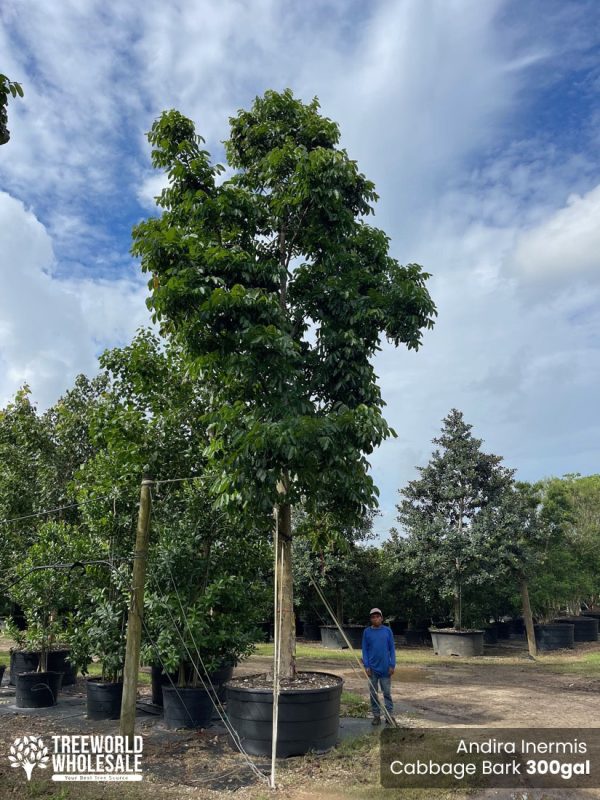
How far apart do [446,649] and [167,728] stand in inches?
488

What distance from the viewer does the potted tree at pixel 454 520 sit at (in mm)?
17875

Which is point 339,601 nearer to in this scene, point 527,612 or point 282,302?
point 527,612

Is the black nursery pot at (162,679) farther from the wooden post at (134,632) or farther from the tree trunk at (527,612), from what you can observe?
the tree trunk at (527,612)

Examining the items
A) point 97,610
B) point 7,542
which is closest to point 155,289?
point 97,610

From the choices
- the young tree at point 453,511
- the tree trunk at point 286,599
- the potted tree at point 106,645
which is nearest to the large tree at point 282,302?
the tree trunk at point 286,599

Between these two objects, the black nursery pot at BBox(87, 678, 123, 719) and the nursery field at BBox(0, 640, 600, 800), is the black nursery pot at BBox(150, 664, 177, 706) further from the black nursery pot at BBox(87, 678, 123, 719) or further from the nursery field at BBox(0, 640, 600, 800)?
the black nursery pot at BBox(87, 678, 123, 719)

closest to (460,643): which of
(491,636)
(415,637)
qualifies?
(415,637)

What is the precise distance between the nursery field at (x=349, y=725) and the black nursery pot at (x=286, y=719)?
164 mm

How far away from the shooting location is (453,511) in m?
19.1

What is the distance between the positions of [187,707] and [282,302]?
5.78 meters

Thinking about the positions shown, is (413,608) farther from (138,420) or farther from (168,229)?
(168,229)

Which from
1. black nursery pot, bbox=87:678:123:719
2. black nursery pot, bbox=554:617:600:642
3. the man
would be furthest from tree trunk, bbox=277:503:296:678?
black nursery pot, bbox=554:617:600:642

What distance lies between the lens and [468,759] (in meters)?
6.44
